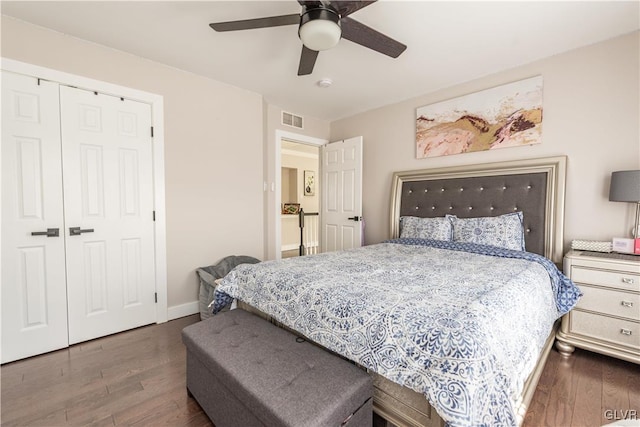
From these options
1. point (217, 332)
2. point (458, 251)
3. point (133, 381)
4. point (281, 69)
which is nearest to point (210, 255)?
point (133, 381)

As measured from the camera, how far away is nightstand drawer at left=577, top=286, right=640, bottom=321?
195 centimetres

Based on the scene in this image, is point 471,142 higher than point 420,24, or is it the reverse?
point 420,24

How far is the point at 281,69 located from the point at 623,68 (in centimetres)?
293

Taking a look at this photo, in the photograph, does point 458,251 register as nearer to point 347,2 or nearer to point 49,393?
point 347,2

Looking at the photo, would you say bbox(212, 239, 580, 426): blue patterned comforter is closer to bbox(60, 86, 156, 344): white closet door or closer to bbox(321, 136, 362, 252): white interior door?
bbox(60, 86, 156, 344): white closet door

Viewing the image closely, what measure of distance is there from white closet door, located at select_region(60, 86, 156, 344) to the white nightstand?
3695 millimetres

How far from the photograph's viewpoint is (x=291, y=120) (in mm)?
4125

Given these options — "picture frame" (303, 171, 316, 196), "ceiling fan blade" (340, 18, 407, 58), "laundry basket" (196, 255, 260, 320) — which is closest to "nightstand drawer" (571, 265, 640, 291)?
"ceiling fan blade" (340, 18, 407, 58)

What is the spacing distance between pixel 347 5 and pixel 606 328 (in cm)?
285

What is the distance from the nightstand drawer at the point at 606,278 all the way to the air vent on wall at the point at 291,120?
11.6ft

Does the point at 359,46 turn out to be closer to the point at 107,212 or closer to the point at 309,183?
the point at 107,212

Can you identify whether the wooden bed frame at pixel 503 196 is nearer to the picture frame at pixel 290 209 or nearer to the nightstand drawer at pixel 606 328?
the nightstand drawer at pixel 606 328

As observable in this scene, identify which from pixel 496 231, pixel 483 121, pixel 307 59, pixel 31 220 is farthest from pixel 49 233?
pixel 483 121

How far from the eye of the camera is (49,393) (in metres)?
1.75
